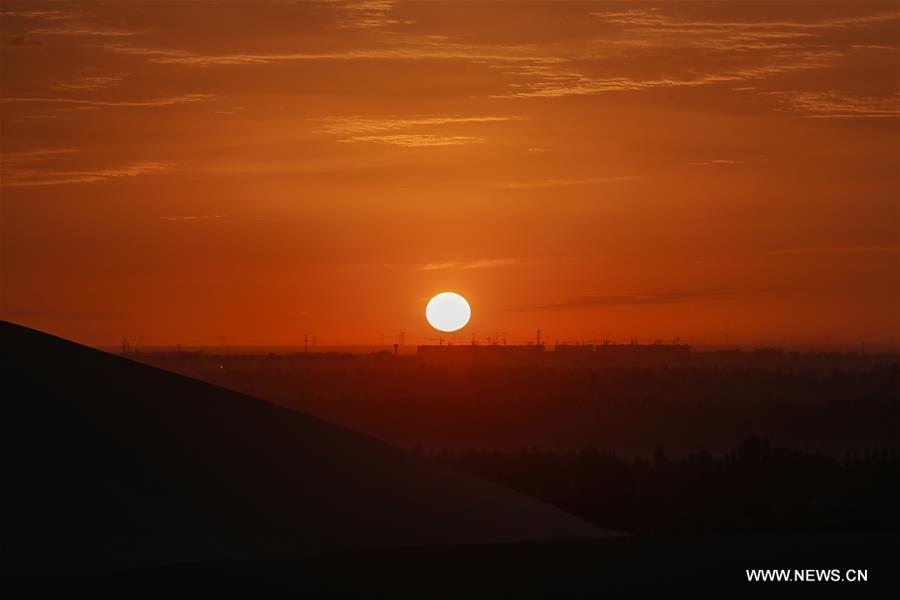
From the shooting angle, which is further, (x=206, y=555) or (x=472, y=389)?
(x=472, y=389)

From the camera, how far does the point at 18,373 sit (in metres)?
18.6

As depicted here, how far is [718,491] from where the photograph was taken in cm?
3569

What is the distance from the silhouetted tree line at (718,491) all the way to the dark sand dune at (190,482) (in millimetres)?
7703

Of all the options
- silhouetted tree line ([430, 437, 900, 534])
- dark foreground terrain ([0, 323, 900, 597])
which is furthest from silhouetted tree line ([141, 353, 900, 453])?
dark foreground terrain ([0, 323, 900, 597])

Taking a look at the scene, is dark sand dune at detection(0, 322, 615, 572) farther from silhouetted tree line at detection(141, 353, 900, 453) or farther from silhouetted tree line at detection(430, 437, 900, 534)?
silhouetted tree line at detection(141, 353, 900, 453)

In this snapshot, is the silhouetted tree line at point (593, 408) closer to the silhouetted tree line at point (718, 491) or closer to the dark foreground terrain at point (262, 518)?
the silhouetted tree line at point (718, 491)

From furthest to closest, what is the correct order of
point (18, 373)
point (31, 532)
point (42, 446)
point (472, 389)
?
point (472, 389) → point (18, 373) → point (42, 446) → point (31, 532)

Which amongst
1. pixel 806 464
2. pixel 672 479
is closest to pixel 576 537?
pixel 672 479

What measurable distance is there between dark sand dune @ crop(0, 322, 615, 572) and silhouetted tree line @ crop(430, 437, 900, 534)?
7703 millimetres

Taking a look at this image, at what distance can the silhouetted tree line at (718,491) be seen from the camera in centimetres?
2853

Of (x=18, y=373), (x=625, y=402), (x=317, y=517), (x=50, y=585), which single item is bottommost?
(x=50, y=585)

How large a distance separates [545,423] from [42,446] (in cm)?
7881

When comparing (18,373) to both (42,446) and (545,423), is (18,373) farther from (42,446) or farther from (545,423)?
(545,423)

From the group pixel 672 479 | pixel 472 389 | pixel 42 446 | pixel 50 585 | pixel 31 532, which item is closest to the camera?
pixel 50 585
